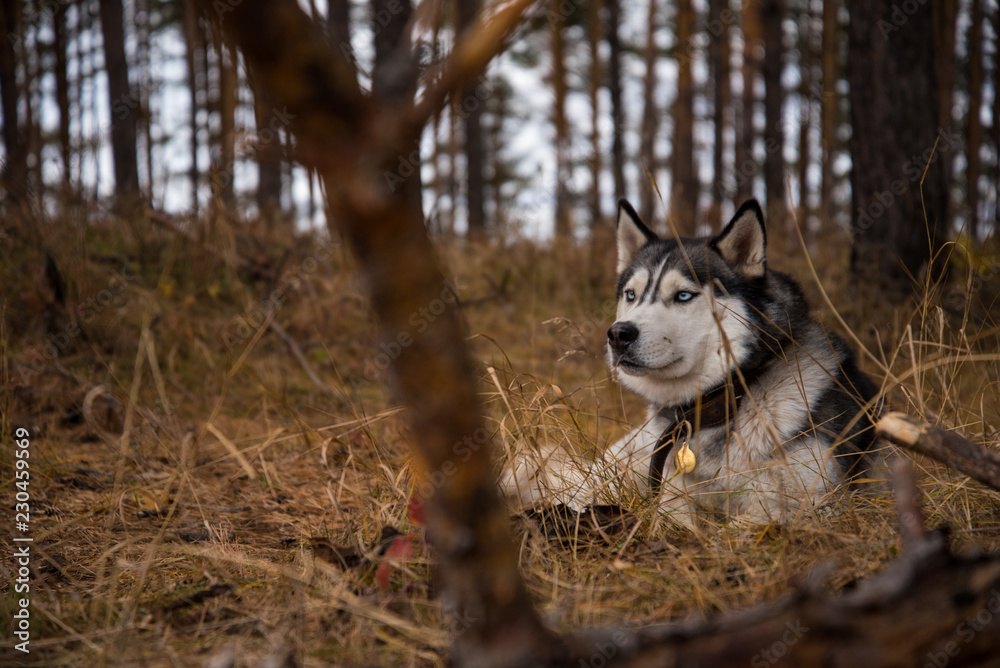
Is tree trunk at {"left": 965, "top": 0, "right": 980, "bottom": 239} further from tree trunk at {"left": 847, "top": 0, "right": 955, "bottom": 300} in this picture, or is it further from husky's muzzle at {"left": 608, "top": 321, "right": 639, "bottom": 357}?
husky's muzzle at {"left": 608, "top": 321, "right": 639, "bottom": 357}

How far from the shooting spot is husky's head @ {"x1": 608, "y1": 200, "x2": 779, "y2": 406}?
2.77m

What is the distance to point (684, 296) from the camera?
2.90 meters

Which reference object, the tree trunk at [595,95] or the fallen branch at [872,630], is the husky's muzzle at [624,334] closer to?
the fallen branch at [872,630]

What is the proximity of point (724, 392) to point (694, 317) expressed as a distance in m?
0.35

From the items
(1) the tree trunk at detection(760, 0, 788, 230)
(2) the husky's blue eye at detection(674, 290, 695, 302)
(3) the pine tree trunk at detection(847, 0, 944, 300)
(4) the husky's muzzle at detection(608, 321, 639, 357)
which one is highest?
(1) the tree trunk at detection(760, 0, 788, 230)

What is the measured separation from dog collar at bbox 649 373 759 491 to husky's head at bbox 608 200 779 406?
0.07 metres

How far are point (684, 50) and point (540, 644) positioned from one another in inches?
610

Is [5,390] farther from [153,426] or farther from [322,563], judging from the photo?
[322,563]

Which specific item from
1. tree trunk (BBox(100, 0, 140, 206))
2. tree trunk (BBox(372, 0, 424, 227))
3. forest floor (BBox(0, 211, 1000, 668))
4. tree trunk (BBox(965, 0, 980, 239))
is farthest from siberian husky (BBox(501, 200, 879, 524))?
tree trunk (BBox(965, 0, 980, 239))

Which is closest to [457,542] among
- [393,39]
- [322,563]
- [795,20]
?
[322,563]

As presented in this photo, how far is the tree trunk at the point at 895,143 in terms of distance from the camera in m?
5.26

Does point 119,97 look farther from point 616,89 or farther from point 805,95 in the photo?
point 805,95

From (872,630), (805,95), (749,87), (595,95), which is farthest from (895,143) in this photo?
(805,95)

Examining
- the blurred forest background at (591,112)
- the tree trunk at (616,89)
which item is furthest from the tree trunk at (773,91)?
the tree trunk at (616,89)
